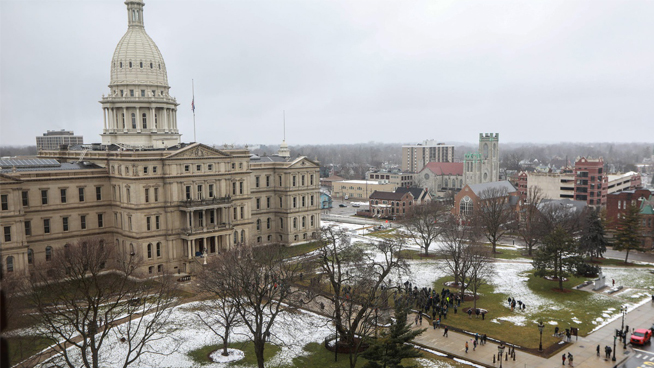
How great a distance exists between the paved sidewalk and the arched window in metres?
56.9

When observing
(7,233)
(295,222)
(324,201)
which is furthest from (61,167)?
(324,201)

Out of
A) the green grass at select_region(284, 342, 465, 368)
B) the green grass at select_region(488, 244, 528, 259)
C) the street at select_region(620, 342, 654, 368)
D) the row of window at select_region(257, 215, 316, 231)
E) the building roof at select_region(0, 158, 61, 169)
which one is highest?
the building roof at select_region(0, 158, 61, 169)

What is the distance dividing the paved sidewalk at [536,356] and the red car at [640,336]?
45.9 inches

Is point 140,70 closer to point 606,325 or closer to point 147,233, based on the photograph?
point 147,233

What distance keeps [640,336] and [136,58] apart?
68.9 m

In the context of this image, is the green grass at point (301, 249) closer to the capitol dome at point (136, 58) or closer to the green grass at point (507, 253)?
the green grass at point (507, 253)

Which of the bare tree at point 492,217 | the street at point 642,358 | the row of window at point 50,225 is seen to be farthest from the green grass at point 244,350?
the bare tree at point 492,217

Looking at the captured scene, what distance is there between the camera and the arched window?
101 m

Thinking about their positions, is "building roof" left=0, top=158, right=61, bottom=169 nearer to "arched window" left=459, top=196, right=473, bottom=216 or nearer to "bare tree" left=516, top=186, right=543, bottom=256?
"bare tree" left=516, top=186, right=543, bottom=256

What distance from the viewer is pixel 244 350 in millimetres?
38781

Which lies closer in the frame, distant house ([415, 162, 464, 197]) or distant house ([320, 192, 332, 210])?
distant house ([320, 192, 332, 210])

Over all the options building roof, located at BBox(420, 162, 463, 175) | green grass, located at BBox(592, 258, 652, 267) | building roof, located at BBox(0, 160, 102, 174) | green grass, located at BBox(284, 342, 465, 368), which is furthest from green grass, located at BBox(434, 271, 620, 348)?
building roof, located at BBox(420, 162, 463, 175)

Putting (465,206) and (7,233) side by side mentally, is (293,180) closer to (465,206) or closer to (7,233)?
(7,233)

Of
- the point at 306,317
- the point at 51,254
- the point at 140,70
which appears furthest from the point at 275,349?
the point at 140,70
